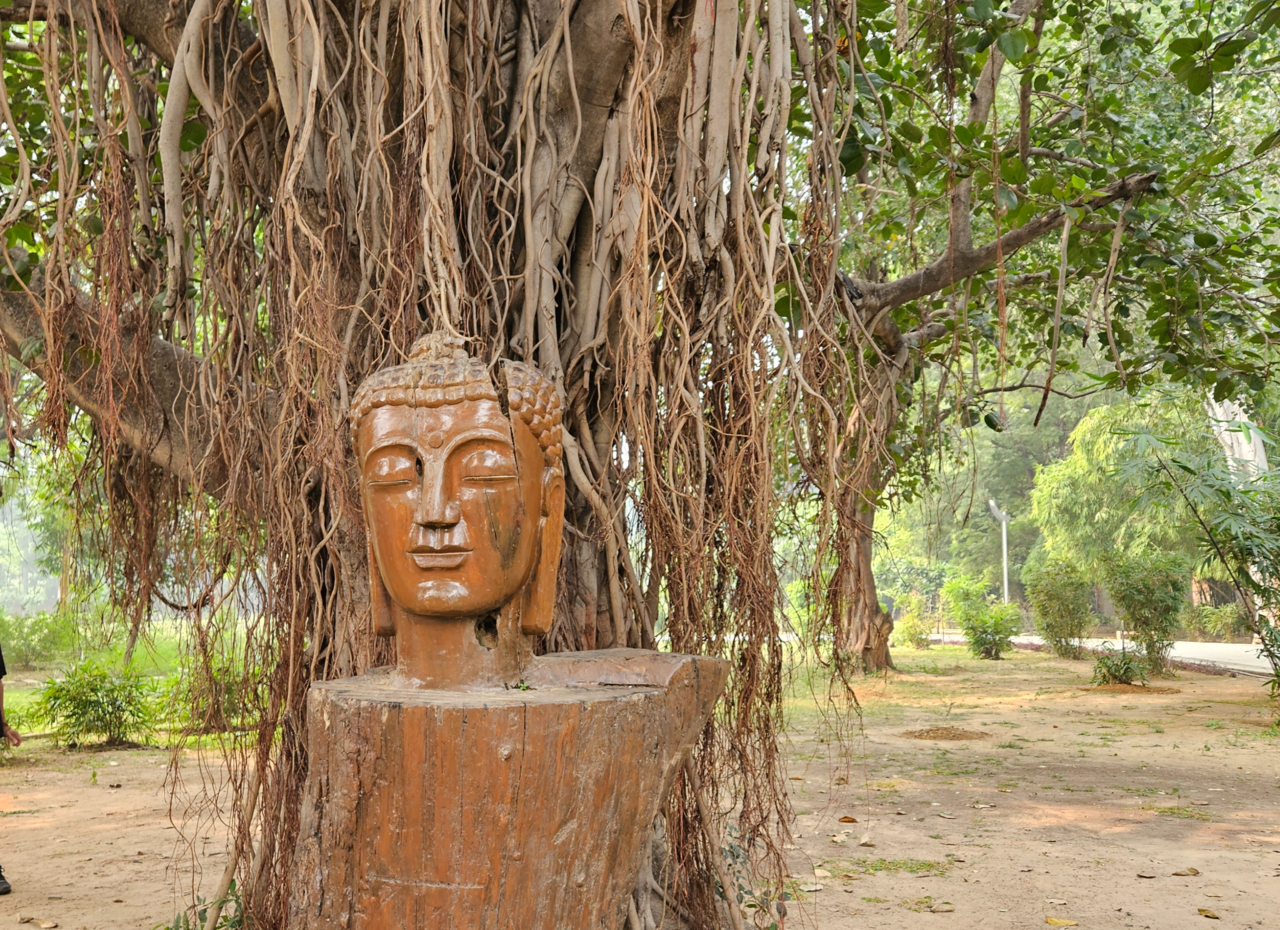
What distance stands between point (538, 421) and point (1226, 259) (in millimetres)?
3866

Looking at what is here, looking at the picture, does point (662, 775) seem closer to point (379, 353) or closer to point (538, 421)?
point (538, 421)

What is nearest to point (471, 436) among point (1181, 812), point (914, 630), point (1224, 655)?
point (1181, 812)

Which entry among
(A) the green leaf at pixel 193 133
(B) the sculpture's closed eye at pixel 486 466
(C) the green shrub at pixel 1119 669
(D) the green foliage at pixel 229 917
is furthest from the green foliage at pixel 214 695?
(C) the green shrub at pixel 1119 669

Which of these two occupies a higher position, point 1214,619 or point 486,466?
point 486,466

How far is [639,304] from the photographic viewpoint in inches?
82.4

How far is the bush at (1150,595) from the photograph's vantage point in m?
11.0

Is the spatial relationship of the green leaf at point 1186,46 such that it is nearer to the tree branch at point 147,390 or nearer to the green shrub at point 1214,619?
the tree branch at point 147,390

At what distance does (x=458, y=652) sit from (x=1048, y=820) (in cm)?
417

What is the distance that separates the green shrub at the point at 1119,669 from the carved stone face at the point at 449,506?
10361 millimetres

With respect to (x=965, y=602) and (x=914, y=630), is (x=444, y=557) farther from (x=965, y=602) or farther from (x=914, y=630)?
(x=914, y=630)

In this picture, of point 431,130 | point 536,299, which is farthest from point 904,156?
point 431,130

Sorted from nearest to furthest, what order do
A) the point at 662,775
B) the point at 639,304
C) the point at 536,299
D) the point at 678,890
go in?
the point at 662,775 < the point at 639,304 < the point at 536,299 < the point at 678,890

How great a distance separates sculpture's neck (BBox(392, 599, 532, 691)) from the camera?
2016 mm

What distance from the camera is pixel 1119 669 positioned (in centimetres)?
1065
